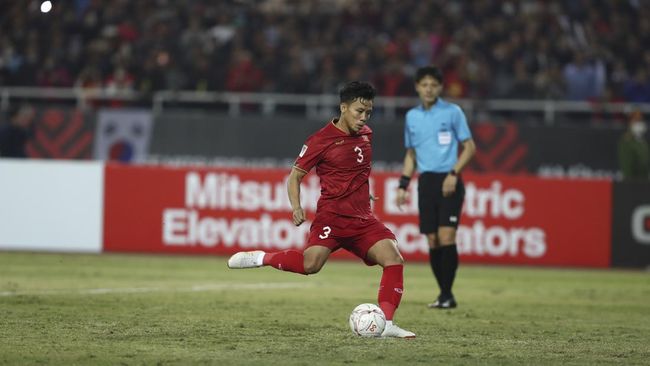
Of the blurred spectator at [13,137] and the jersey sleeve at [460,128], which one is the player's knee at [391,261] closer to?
the jersey sleeve at [460,128]

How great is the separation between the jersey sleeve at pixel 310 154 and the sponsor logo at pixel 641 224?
11.0m

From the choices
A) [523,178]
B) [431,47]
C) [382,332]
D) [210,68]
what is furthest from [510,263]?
[382,332]

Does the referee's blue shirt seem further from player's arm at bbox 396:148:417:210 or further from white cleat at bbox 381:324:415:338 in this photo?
white cleat at bbox 381:324:415:338

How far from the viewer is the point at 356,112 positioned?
9.80 metres

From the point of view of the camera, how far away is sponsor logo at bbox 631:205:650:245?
19.5 metres

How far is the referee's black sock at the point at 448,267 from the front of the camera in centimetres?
1272

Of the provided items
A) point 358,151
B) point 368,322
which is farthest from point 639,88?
point 368,322

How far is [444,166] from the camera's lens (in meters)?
12.7

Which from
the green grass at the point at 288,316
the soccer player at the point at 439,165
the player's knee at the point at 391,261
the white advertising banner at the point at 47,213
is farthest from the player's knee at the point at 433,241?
the white advertising banner at the point at 47,213

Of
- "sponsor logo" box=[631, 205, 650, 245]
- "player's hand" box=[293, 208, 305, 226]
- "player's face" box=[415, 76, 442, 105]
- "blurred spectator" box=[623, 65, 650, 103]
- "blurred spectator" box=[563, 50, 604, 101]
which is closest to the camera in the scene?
"player's hand" box=[293, 208, 305, 226]

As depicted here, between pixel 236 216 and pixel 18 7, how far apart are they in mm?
9611

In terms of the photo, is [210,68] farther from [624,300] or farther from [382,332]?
[382,332]

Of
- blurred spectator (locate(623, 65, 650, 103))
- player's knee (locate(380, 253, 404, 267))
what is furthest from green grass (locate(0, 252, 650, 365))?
blurred spectator (locate(623, 65, 650, 103))

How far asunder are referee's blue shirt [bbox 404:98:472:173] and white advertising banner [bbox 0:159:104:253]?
28.9ft
